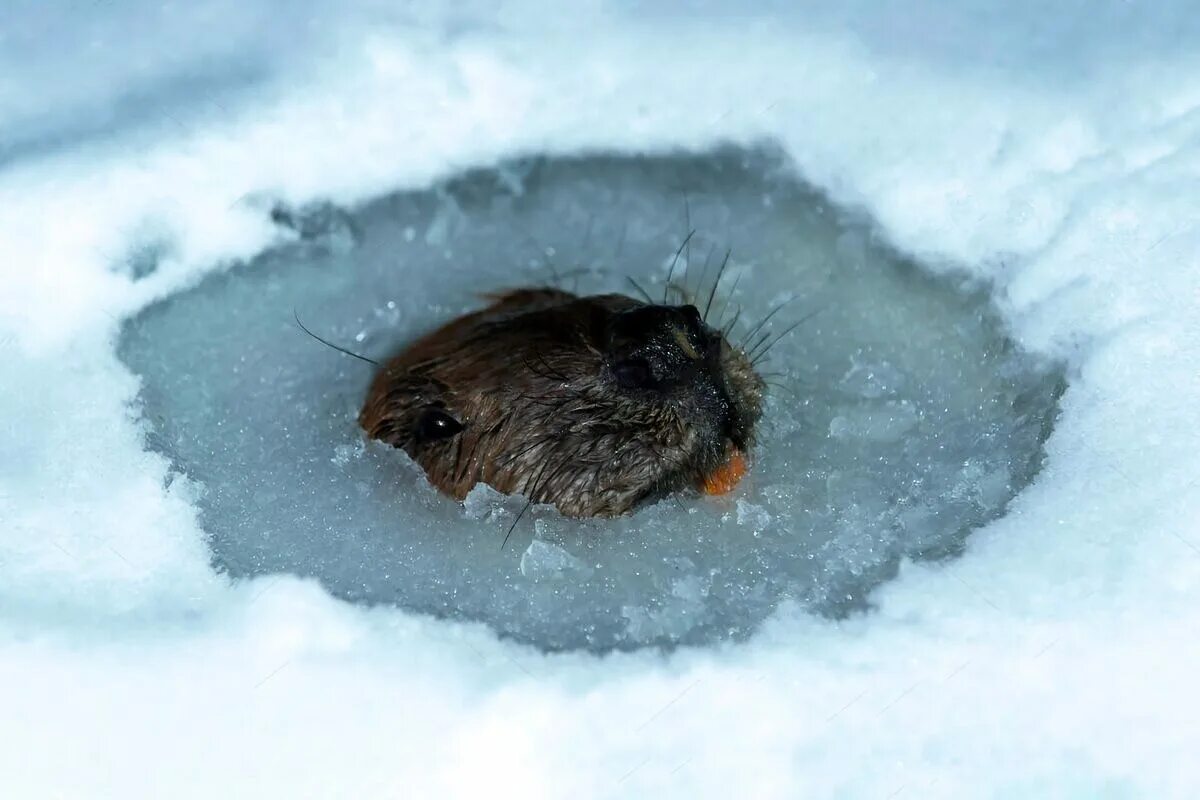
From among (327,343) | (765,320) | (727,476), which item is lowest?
(327,343)

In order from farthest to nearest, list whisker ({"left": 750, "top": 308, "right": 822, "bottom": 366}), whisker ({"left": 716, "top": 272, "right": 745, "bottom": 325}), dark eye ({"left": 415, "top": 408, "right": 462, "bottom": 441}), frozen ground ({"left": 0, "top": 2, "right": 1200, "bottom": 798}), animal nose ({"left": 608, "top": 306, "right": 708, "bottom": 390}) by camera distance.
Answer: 1. whisker ({"left": 716, "top": 272, "right": 745, "bottom": 325})
2. whisker ({"left": 750, "top": 308, "right": 822, "bottom": 366})
3. dark eye ({"left": 415, "top": 408, "right": 462, "bottom": 441})
4. animal nose ({"left": 608, "top": 306, "right": 708, "bottom": 390})
5. frozen ground ({"left": 0, "top": 2, "right": 1200, "bottom": 798})

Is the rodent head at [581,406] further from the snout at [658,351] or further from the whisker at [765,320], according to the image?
the whisker at [765,320]

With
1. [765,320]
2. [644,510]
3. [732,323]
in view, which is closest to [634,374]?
[644,510]

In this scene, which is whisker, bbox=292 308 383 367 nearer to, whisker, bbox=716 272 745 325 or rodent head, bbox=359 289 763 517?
rodent head, bbox=359 289 763 517

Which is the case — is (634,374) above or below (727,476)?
above

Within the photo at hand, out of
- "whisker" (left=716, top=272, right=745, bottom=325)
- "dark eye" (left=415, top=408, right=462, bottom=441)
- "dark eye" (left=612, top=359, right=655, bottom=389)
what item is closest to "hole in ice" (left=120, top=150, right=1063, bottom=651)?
"whisker" (left=716, top=272, right=745, bottom=325)

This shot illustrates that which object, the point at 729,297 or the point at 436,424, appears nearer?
the point at 436,424

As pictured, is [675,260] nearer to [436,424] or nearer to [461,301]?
[461,301]
